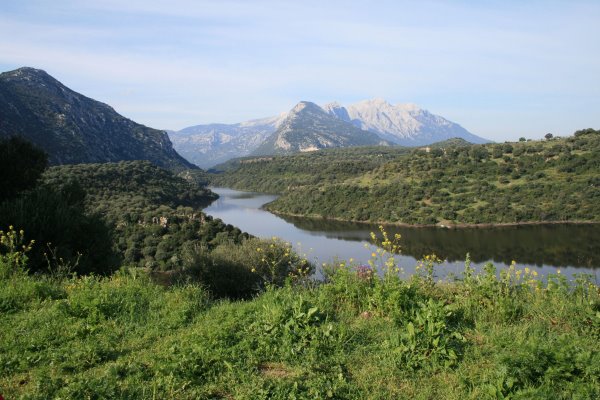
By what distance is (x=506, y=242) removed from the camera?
199ft

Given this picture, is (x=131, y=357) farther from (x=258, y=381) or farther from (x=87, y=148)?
(x=87, y=148)

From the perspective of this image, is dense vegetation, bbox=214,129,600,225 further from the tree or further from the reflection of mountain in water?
the tree

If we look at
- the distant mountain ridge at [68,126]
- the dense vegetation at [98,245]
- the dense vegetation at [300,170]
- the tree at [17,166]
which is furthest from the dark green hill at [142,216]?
the dense vegetation at [300,170]

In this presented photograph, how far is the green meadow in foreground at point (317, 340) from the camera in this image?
3.67 metres

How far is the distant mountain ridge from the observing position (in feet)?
310

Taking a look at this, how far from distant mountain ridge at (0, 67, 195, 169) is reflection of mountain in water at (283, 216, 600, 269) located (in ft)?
216

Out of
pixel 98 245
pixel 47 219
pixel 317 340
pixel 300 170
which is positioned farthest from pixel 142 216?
pixel 300 170

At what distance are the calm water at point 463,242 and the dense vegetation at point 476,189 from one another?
4.18 meters

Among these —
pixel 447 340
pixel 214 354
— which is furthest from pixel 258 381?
pixel 447 340

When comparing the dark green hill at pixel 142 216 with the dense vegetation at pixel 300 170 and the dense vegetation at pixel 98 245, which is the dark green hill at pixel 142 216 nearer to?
the dense vegetation at pixel 98 245

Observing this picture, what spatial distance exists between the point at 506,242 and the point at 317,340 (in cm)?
6454

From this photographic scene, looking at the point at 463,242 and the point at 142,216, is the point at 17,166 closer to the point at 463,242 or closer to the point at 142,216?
the point at 142,216

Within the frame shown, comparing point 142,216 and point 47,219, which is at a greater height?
point 47,219

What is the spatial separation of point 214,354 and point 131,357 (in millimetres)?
940
